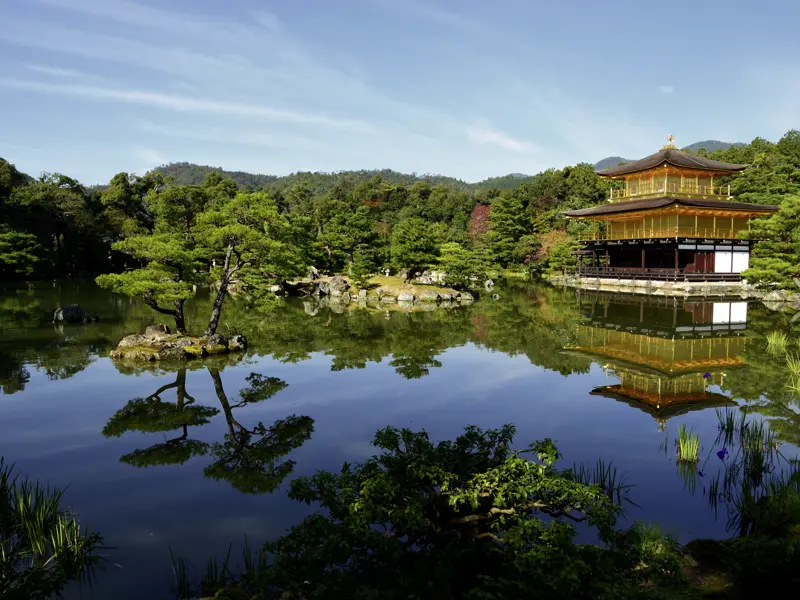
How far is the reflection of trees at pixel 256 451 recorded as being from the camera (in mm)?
7520

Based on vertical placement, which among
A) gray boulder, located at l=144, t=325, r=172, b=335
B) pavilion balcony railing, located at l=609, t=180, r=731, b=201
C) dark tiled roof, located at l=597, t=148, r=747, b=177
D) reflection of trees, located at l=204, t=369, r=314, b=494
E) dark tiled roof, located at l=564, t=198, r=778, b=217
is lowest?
reflection of trees, located at l=204, t=369, r=314, b=494

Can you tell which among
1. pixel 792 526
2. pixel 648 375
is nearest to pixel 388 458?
pixel 792 526

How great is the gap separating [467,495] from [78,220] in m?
53.1

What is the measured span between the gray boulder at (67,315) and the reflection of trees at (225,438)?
42.0 ft

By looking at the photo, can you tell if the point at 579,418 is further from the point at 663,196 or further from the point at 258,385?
the point at 663,196

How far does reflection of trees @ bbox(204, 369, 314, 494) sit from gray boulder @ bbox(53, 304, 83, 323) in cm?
1474

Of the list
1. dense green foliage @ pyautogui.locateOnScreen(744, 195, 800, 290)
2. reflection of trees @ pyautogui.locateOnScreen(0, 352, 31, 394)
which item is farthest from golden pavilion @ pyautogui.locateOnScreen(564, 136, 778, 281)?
reflection of trees @ pyautogui.locateOnScreen(0, 352, 31, 394)

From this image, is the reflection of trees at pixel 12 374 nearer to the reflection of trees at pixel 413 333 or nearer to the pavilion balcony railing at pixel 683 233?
the reflection of trees at pixel 413 333

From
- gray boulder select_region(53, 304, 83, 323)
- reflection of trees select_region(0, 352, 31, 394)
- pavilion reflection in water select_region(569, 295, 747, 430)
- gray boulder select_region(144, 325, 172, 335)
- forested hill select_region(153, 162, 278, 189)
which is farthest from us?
forested hill select_region(153, 162, 278, 189)

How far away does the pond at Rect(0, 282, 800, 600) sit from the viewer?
6527 mm

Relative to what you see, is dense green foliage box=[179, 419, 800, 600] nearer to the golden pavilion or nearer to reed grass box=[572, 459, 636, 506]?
reed grass box=[572, 459, 636, 506]

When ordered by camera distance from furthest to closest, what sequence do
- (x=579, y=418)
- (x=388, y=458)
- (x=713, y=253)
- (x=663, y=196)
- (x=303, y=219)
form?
1. (x=303, y=219)
2. (x=663, y=196)
3. (x=713, y=253)
4. (x=579, y=418)
5. (x=388, y=458)

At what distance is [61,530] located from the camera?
5.61 meters

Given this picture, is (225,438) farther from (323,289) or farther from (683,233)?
(683,233)
